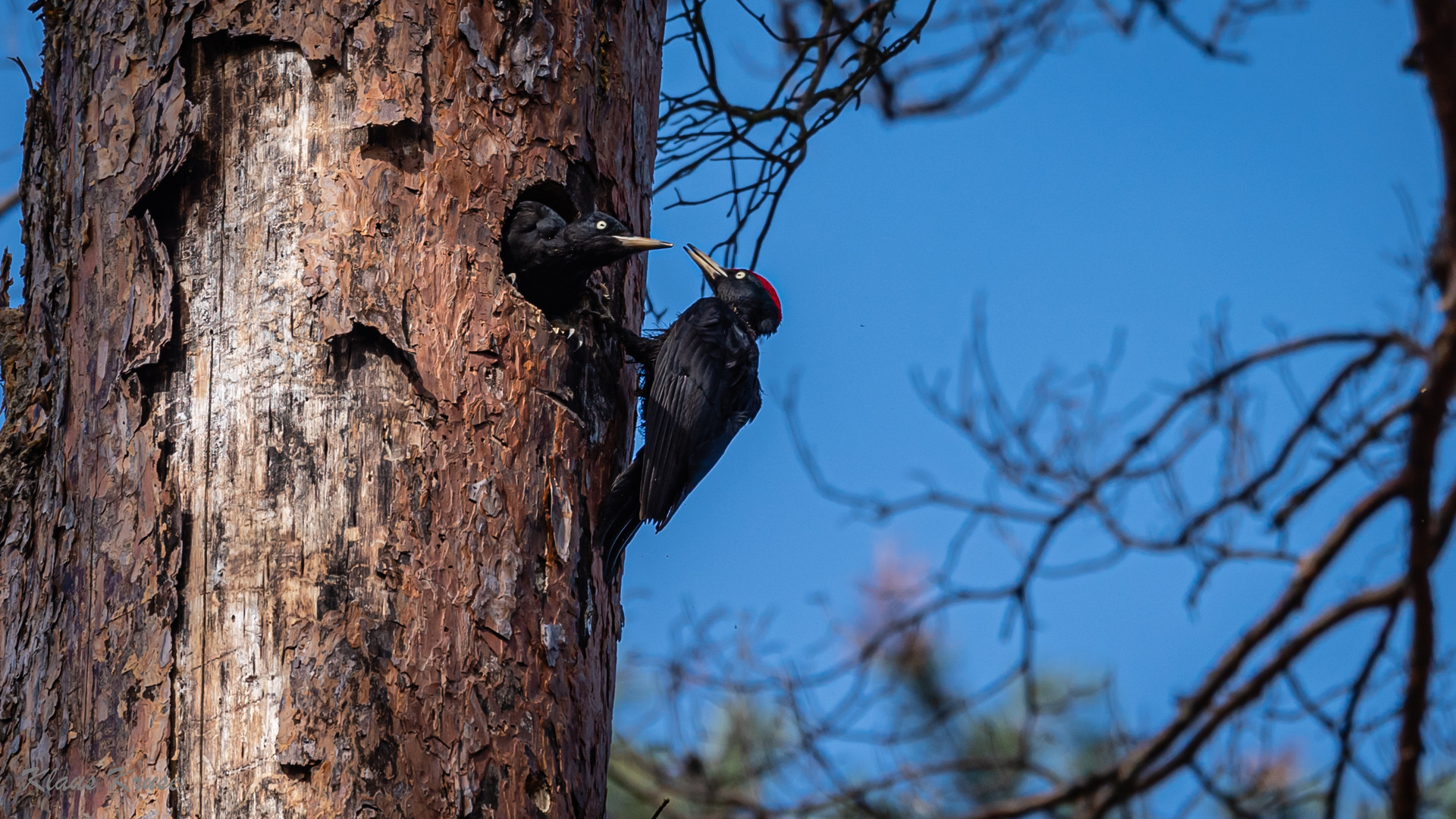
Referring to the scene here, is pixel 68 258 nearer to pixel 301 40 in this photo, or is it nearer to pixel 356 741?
pixel 301 40

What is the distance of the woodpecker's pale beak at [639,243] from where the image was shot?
2.88m

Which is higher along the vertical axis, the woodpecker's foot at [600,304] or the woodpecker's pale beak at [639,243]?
the woodpecker's pale beak at [639,243]

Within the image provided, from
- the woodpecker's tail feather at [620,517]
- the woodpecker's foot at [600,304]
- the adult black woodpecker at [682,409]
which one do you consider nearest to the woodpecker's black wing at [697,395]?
the adult black woodpecker at [682,409]

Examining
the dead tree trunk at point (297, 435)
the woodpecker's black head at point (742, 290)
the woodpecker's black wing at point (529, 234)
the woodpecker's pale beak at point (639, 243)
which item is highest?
the woodpecker's black head at point (742, 290)

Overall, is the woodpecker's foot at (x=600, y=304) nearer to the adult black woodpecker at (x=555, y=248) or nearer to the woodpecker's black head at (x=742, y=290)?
the adult black woodpecker at (x=555, y=248)

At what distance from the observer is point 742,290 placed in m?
4.35

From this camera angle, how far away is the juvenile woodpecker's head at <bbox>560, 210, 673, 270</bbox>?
270cm

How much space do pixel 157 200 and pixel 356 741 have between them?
1.11 metres

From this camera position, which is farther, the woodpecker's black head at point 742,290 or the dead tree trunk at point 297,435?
the woodpecker's black head at point 742,290

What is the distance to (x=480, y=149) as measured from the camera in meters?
2.53

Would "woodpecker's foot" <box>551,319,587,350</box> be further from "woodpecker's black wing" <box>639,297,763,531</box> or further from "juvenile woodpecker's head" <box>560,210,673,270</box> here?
"woodpecker's black wing" <box>639,297,763,531</box>

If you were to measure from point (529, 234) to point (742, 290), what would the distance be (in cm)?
177

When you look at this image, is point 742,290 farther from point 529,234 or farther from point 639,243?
point 529,234

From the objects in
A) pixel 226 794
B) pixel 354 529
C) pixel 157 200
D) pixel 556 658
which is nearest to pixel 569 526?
pixel 556 658
